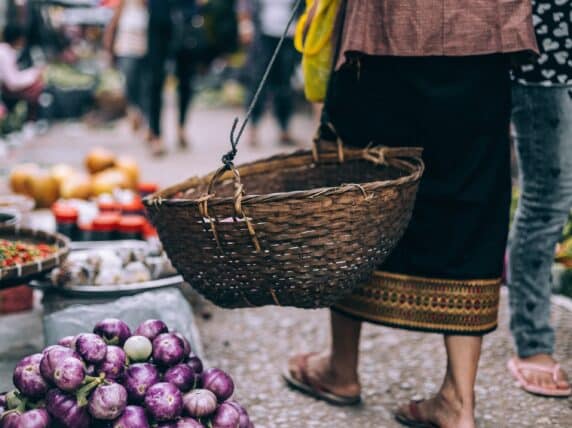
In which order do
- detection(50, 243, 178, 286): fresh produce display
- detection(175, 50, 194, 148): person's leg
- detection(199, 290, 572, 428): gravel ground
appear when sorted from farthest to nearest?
detection(175, 50, 194, 148): person's leg
detection(50, 243, 178, 286): fresh produce display
detection(199, 290, 572, 428): gravel ground

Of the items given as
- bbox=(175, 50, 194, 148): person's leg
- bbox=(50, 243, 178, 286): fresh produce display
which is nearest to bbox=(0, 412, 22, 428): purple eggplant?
bbox=(50, 243, 178, 286): fresh produce display

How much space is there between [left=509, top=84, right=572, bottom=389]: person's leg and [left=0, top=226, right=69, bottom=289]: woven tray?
1600mm

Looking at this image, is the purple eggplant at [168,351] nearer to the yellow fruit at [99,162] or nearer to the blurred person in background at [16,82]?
the yellow fruit at [99,162]

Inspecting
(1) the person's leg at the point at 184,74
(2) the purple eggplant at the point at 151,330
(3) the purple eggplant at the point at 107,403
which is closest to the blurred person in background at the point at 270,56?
(1) the person's leg at the point at 184,74

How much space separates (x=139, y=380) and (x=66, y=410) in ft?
0.64

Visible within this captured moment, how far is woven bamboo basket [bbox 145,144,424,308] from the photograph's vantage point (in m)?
2.06

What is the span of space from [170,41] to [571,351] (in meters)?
5.58

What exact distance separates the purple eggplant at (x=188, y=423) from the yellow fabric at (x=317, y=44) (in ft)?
3.65

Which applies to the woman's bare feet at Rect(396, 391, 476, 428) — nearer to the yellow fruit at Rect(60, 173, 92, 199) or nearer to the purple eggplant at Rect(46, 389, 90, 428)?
the purple eggplant at Rect(46, 389, 90, 428)

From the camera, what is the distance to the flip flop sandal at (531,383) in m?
2.84

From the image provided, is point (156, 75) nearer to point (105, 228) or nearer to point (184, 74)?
point (184, 74)

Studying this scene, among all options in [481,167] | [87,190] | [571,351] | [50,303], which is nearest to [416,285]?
[481,167]

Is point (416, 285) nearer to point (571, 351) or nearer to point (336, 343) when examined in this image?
point (336, 343)

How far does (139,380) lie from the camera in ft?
7.12
